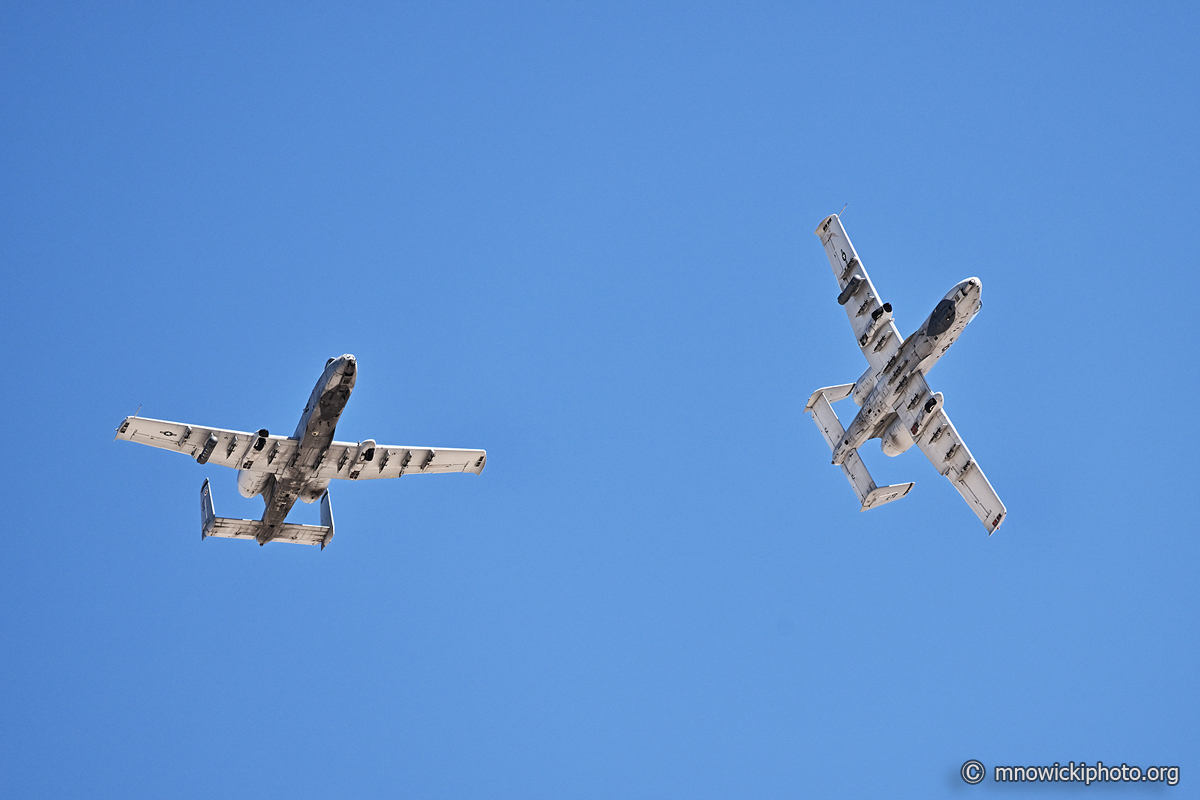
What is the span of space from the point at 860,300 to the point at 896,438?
625cm

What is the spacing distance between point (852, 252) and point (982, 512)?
1291 cm

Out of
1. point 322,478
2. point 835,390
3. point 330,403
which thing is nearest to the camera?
point 330,403

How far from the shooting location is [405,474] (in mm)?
57781

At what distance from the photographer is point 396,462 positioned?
5709 cm

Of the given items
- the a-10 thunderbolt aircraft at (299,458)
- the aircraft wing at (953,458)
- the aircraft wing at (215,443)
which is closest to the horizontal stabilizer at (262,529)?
the a-10 thunderbolt aircraft at (299,458)

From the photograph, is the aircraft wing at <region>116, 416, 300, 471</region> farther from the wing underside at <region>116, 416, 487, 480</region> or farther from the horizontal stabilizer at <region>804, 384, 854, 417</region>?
the horizontal stabilizer at <region>804, 384, 854, 417</region>

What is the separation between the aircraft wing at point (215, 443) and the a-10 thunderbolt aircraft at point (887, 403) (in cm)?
2390

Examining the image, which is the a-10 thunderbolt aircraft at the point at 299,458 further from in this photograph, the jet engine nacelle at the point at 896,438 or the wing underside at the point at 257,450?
the jet engine nacelle at the point at 896,438

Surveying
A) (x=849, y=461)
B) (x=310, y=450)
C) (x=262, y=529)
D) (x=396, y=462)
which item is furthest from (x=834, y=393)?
(x=262, y=529)

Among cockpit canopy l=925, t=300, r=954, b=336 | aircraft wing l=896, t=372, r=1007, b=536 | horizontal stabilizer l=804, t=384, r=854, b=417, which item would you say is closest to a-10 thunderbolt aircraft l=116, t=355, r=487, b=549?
horizontal stabilizer l=804, t=384, r=854, b=417

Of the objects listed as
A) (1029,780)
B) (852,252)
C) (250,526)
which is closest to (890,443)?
(852,252)

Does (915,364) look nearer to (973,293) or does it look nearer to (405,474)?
(973,293)

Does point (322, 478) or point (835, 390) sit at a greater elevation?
point (835, 390)

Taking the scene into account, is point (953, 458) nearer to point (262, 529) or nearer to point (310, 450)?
point (310, 450)
